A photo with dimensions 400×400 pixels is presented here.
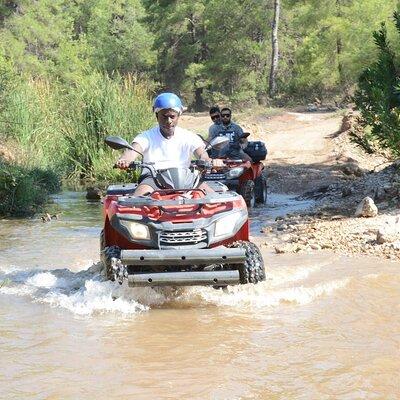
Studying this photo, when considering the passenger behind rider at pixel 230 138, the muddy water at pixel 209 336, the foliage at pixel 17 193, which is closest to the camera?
the muddy water at pixel 209 336

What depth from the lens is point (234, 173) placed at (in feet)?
39.4

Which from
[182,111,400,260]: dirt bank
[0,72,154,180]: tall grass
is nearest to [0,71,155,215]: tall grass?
[0,72,154,180]: tall grass

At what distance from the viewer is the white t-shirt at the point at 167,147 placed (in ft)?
22.9

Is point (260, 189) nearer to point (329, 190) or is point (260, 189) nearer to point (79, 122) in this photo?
point (329, 190)

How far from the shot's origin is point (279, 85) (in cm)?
4247

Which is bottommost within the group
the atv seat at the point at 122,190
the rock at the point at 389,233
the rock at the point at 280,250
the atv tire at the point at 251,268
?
the rock at the point at 280,250

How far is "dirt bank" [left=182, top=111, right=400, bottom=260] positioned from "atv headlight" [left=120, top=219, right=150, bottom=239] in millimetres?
3098

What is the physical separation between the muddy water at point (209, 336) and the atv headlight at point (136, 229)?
0.52 m

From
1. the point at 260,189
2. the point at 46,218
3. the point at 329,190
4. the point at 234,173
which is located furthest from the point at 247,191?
the point at 46,218

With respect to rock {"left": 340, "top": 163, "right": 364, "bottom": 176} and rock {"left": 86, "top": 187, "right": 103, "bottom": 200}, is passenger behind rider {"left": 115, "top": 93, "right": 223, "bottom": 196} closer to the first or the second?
rock {"left": 86, "top": 187, "right": 103, "bottom": 200}

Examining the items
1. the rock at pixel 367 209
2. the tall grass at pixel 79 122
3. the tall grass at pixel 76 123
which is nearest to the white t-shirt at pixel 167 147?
the rock at pixel 367 209

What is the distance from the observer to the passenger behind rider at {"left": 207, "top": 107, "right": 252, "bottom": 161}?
12.5 m

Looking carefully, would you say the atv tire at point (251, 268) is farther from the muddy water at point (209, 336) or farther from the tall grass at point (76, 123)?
the tall grass at point (76, 123)

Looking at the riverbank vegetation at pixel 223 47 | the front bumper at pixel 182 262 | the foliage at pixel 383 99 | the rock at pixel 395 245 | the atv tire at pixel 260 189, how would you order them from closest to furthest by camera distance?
the front bumper at pixel 182 262 < the rock at pixel 395 245 < the foliage at pixel 383 99 < the atv tire at pixel 260 189 < the riverbank vegetation at pixel 223 47
